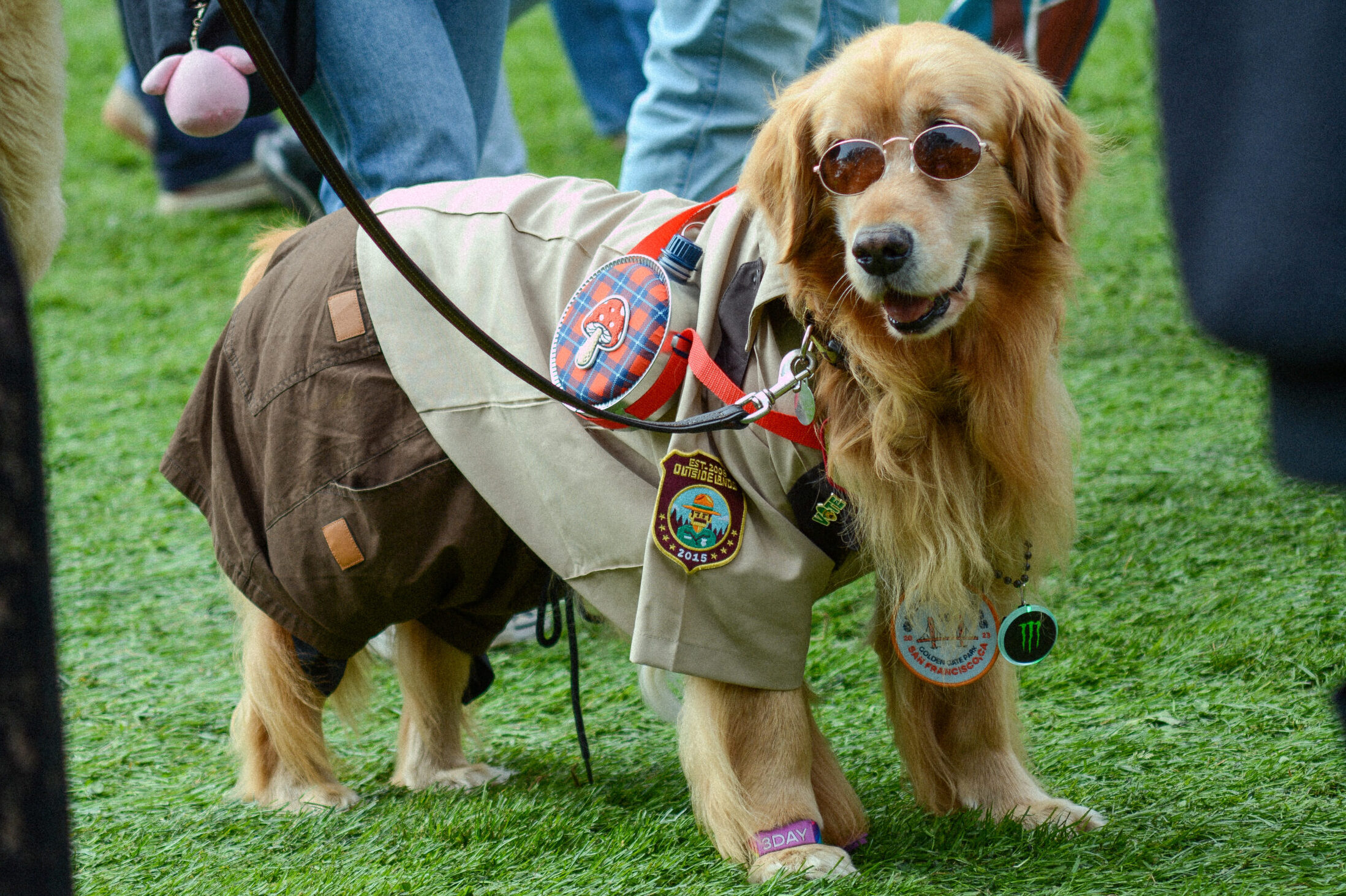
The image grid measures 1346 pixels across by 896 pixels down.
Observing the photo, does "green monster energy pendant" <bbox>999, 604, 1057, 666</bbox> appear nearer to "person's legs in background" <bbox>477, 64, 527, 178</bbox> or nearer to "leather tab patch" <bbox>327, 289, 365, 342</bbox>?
"leather tab patch" <bbox>327, 289, 365, 342</bbox>

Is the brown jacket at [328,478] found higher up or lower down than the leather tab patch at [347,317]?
lower down

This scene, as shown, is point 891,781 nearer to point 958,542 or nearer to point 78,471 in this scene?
point 958,542

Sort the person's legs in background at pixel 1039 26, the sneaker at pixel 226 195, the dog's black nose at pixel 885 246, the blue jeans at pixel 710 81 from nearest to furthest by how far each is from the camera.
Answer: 1. the dog's black nose at pixel 885 246
2. the blue jeans at pixel 710 81
3. the person's legs in background at pixel 1039 26
4. the sneaker at pixel 226 195

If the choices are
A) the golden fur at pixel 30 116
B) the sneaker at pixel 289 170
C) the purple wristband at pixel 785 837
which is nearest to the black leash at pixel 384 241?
the golden fur at pixel 30 116

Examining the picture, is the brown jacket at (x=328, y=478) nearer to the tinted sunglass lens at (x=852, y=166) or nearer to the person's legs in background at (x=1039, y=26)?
the tinted sunglass lens at (x=852, y=166)

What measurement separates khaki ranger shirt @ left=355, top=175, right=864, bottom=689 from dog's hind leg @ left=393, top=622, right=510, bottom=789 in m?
0.66

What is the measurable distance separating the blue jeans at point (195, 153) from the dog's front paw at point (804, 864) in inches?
257

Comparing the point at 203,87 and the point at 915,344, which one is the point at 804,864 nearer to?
the point at 915,344

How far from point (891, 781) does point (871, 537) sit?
0.74m

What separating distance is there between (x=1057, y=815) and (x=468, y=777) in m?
1.24

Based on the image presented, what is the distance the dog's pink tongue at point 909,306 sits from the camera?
6.25 ft

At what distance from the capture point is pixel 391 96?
8.79ft

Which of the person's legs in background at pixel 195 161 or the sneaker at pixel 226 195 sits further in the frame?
the sneaker at pixel 226 195

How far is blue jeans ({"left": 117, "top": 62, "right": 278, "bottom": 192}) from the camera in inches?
300
